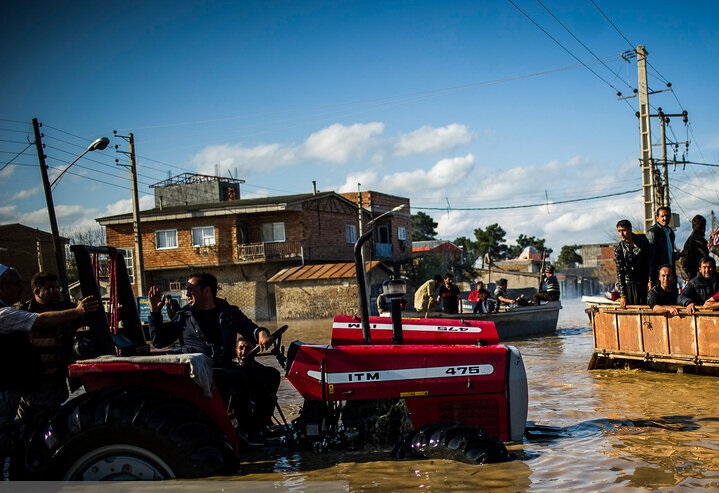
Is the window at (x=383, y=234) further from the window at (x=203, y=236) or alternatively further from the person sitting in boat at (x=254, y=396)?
the person sitting in boat at (x=254, y=396)

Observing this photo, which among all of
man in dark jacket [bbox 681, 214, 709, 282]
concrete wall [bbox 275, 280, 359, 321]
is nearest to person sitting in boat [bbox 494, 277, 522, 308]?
man in dark jacket [bbox 681, 214, 709, 282]

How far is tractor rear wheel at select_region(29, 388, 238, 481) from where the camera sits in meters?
4.38

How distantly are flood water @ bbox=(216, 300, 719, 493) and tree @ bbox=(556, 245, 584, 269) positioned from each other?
3404 inches

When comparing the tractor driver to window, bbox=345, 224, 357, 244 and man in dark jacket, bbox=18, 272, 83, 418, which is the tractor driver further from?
window, bbox=345, 224, 357, 244

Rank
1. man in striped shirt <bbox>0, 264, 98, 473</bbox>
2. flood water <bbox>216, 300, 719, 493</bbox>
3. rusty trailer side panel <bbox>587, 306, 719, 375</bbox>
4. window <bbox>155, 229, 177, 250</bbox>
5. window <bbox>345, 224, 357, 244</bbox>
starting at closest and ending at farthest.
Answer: man in striped shirt <bbox>0, 264, 98, 473</bbox>
flood water <bbox>216, 300, 719, 493</bbox>
rusty trailer side panel <bbox>587, 306, 719, 375</bbox>
window <bbox>155, 229, 177, 250</bbox>
window <bbox>345, 224, 357, 244</bbox>

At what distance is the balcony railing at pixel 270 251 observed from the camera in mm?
40531

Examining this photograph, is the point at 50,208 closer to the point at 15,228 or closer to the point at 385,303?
the point at 385,303

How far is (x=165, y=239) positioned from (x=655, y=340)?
36.7m

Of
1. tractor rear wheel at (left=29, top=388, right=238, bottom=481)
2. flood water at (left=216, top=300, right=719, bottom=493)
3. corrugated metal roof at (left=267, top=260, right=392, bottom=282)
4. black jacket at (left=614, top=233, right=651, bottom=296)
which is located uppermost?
corrugated metal roof at (left=267, top=260, right=392, bottom=282)

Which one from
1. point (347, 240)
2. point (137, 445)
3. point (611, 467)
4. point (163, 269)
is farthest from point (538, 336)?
point (163, 269)

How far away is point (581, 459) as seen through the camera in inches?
229

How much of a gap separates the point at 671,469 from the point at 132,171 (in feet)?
86.7

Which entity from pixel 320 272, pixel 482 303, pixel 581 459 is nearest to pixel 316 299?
pixel 320 272

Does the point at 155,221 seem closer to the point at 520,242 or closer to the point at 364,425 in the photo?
the point at 364,425
